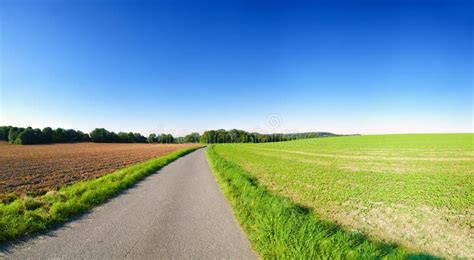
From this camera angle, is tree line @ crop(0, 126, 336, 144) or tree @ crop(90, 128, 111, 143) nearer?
tree line @ crop(0, 126, 336, 144)

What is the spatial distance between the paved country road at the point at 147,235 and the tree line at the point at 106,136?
129534 mm

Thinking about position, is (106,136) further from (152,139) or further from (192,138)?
(192,138)

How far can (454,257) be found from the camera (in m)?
4.69

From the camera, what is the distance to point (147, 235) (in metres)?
5.32

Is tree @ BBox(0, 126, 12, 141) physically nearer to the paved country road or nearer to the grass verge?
the paved country road

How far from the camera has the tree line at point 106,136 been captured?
105 meters

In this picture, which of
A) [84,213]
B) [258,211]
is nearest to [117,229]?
[84,213]

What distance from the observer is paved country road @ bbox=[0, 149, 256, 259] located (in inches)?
177

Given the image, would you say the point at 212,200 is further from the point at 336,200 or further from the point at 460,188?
the point at 460,188

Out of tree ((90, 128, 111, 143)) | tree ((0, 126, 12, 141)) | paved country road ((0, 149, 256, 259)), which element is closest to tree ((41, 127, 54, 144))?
tree ((90, 128, 111, 143))

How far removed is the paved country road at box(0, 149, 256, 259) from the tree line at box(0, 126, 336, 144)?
425 feet

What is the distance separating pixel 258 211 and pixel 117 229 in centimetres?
370

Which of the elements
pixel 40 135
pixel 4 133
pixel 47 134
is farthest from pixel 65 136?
pixel 4 133

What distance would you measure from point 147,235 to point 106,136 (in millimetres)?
150349
